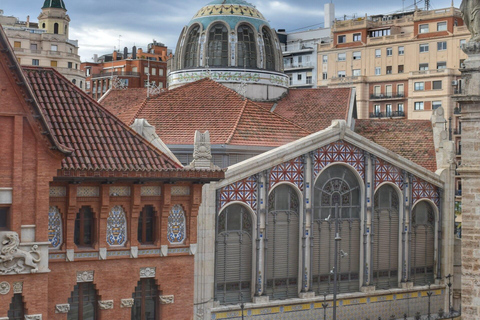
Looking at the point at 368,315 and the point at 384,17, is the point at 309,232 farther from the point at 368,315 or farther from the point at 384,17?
the point at 384,17

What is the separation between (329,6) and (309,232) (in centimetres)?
7283

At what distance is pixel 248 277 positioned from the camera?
34938mm

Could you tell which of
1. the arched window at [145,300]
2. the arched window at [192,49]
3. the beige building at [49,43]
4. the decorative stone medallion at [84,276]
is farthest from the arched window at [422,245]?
the beige building at [49,43]

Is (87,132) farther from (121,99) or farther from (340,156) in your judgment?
(121,99)

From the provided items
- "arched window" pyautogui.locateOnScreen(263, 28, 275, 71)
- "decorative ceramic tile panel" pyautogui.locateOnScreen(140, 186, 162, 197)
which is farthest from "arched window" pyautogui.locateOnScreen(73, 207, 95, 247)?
"arched window" pyautogui.locateOnScreen(263, 28, 275, 71)

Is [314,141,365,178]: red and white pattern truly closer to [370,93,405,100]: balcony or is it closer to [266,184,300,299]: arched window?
[266,184,300,299]: arched window

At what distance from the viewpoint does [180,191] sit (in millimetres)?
27922

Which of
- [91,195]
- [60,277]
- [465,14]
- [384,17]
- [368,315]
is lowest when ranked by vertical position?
[368,315]

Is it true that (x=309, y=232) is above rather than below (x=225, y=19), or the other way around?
below

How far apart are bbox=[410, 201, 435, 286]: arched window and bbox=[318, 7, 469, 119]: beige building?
3877 centimetres

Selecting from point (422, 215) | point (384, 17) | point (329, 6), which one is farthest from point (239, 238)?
point (329, 6)

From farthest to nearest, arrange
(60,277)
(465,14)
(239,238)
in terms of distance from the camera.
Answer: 1. (239,238)
2. (465,14)
3. (60,277)

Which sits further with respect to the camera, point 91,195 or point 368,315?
point 368,315

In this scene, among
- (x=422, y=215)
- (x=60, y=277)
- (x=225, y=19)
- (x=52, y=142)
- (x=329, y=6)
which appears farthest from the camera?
(x=329, y=6)
